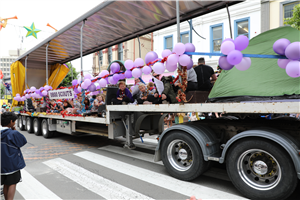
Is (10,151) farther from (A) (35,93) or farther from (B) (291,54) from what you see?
(A) (35,93)

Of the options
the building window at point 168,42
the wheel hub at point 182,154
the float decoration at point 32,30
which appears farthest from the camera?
the building window at point 168,42

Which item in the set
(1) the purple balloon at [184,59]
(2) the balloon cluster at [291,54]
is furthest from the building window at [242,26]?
(2) the balloon cluster at [291,54]

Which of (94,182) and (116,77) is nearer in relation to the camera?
(94,182)

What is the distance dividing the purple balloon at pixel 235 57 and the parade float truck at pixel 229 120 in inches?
7.3

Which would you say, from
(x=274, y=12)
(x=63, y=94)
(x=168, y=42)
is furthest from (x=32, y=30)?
(x=274, y=12)

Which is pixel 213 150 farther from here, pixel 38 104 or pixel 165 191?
pixel 38 104

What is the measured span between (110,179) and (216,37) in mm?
14712

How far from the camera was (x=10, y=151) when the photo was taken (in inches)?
115

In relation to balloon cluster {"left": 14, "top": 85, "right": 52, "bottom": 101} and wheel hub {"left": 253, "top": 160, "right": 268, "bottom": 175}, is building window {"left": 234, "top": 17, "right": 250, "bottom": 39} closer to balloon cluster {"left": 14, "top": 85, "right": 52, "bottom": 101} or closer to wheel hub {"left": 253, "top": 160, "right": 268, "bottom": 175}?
balloon cluster {"left": 14, "top": 85, "right": 52, "bottom": 101}

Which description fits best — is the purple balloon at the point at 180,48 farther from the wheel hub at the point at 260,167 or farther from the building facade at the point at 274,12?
the building facade at the point at 274,12

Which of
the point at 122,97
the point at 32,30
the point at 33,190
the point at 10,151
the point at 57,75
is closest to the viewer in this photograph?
the point at 10,151

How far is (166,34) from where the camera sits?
61.2ft

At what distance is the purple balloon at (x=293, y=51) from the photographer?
9.16 feet

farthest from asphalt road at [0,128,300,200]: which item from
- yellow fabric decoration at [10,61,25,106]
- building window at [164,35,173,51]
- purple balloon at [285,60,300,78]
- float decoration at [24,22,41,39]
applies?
building window at [164,35,173,51]
